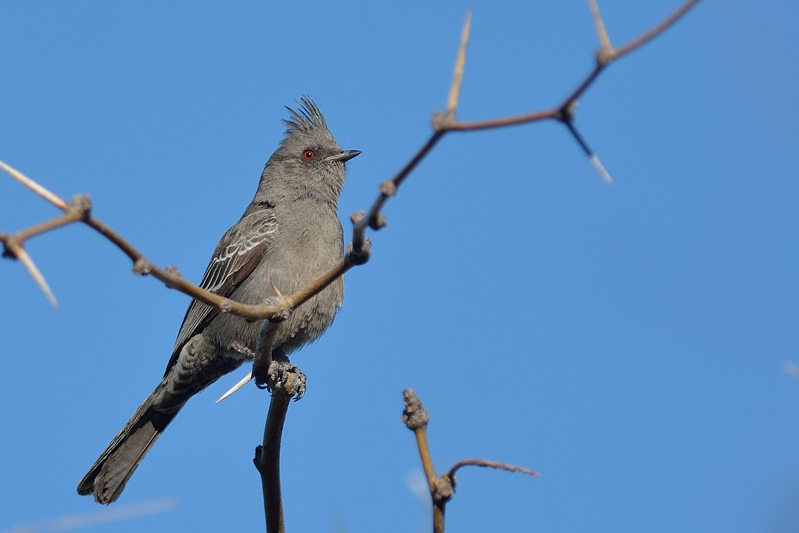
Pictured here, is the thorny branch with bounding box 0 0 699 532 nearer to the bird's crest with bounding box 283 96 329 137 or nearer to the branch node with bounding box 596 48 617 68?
the branch node with bounding box 596 48 617 68

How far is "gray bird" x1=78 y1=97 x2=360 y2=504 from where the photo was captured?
9.15 meters

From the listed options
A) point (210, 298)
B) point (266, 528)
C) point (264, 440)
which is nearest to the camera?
point (210, 298)

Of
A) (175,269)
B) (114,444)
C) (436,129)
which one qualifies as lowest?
(436,129)

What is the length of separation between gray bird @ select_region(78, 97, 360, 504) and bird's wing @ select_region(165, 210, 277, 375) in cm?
1

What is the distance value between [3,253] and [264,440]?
11.1 feet

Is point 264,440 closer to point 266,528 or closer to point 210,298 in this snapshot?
point 266,528

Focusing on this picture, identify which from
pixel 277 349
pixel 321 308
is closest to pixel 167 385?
pixel 277 349

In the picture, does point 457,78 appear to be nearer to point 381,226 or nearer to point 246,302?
point 381,226

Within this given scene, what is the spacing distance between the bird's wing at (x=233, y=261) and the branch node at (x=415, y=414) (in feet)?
20.8

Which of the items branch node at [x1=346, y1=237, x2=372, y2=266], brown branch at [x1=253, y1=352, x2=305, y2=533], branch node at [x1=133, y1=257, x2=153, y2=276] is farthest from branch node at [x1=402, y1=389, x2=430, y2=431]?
brown branch at [x1=253, y1=352, x2=305, y2=533]

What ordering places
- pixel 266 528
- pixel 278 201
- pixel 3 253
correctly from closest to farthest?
pixel 3 253
pixel 266 528
pixel 278 201

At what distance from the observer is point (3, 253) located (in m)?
2.55

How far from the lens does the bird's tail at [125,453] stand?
8.78 metres

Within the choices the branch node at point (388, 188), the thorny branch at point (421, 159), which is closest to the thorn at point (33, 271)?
the thorny branch at point (421, 159)
